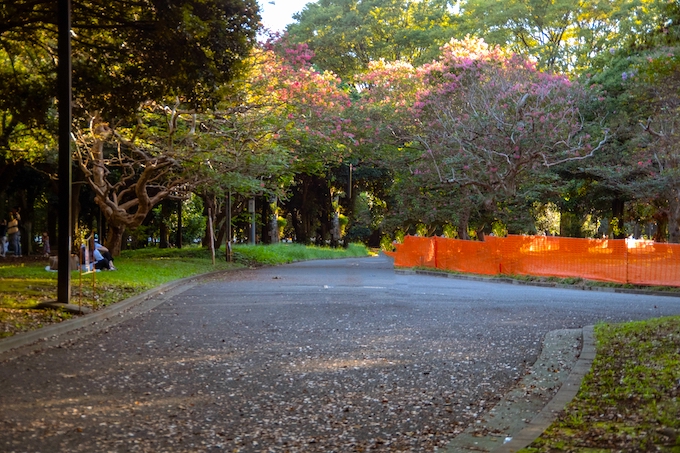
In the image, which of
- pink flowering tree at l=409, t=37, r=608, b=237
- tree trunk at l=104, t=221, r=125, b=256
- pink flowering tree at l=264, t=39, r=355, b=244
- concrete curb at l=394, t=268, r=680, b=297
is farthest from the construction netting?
tree trunk at l=104, t=221, r=125, b=256

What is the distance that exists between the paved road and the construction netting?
7.95 metres

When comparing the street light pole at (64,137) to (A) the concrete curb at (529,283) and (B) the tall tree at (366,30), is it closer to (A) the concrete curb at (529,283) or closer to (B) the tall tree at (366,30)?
(A) the concrete curb at (529,283)

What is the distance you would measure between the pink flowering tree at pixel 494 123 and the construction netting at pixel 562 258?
2700mm

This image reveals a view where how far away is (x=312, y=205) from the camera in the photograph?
49562 millimetres

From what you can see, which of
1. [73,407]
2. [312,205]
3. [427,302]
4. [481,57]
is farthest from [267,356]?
[312,205]

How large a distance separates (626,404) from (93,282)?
10050 millimetres

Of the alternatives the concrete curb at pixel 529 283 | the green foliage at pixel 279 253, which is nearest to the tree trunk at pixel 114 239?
the green foliage at pixel 279 253

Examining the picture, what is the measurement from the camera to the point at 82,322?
11820 mm

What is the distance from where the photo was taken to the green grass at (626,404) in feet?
16.5

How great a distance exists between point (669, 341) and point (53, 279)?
1322 cm

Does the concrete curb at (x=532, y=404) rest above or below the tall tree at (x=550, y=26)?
below

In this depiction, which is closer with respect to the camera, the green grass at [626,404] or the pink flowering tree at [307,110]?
the green grass at [626,404]

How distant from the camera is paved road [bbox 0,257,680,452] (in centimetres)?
567

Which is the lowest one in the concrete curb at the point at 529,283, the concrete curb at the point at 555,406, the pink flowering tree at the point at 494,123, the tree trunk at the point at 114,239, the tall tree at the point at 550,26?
the concrete curb at the point at 529,283
